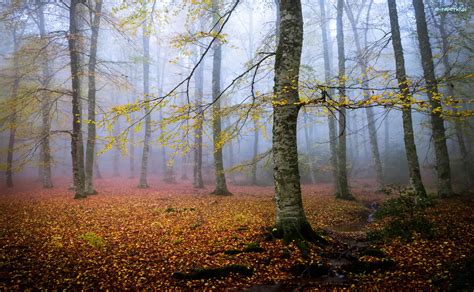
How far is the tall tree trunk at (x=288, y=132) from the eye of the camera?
256 inches


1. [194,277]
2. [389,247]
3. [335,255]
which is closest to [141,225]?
[194,277]

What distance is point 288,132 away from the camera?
21.4 ft

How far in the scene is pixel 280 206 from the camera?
21.8ft

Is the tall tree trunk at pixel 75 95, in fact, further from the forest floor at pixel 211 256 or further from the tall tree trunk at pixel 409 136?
the tall tree trunk at pixel 409 136

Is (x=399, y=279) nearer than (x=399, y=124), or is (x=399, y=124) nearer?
(x=399, y=279)

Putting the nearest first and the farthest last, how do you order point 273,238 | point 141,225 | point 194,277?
point 194,277 → point 273,238 → point 141,225

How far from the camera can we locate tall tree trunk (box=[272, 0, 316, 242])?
6512 mm

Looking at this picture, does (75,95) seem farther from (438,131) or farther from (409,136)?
(438,131)

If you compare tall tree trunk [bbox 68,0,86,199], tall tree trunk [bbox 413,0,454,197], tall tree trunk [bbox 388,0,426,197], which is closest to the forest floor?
tall tree trunk [bbox 388,0,426,197]

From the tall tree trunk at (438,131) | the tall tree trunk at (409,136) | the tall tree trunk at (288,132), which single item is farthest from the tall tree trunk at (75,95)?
the tall tree trunk at (438,131)

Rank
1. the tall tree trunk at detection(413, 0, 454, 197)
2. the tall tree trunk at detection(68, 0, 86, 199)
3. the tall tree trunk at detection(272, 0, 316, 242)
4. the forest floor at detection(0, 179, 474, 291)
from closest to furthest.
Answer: the forest floor at detection(0, 179, 474, 291), the tall tree trunk at detection(272, 0, 316, 242), the tall tree trunk at detection(413, 0, 454, 197), the tall tree trunk at detection(68, 0, 86, 199)

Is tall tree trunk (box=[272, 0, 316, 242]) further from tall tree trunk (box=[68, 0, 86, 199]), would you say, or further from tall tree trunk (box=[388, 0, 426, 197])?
tall tree trunk (box=[68, 0, 86, 199])

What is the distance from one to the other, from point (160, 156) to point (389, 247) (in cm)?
3932

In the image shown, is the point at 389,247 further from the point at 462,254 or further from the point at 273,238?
the point at 273,238
